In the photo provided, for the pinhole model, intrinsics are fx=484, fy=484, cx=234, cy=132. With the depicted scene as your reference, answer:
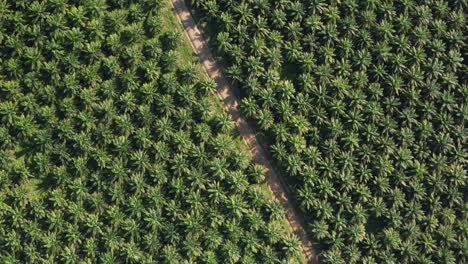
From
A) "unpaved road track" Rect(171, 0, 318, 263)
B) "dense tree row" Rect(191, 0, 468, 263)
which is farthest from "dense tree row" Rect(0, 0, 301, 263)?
"dense tree row" Rect(191, 0, 468, 263)

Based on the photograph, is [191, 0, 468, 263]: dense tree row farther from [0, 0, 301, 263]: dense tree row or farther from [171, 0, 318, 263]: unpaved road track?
[0, 0, 301, 263]: dense tree row

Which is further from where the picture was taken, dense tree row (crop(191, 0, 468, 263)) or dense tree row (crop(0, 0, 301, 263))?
dense tree row (crop(191, 0, 468, 263))

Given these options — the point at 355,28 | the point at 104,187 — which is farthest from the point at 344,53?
the point at 104,187

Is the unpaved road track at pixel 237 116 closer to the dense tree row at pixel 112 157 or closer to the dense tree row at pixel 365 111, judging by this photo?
the dense tree row at pixel 365 111

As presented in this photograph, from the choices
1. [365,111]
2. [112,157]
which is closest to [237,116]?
[365,111]

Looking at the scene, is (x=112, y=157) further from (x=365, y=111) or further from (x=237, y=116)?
(x=365, y=111)

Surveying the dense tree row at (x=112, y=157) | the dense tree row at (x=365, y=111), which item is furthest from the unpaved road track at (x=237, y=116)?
the dense tree row at (x=112, y=157)
